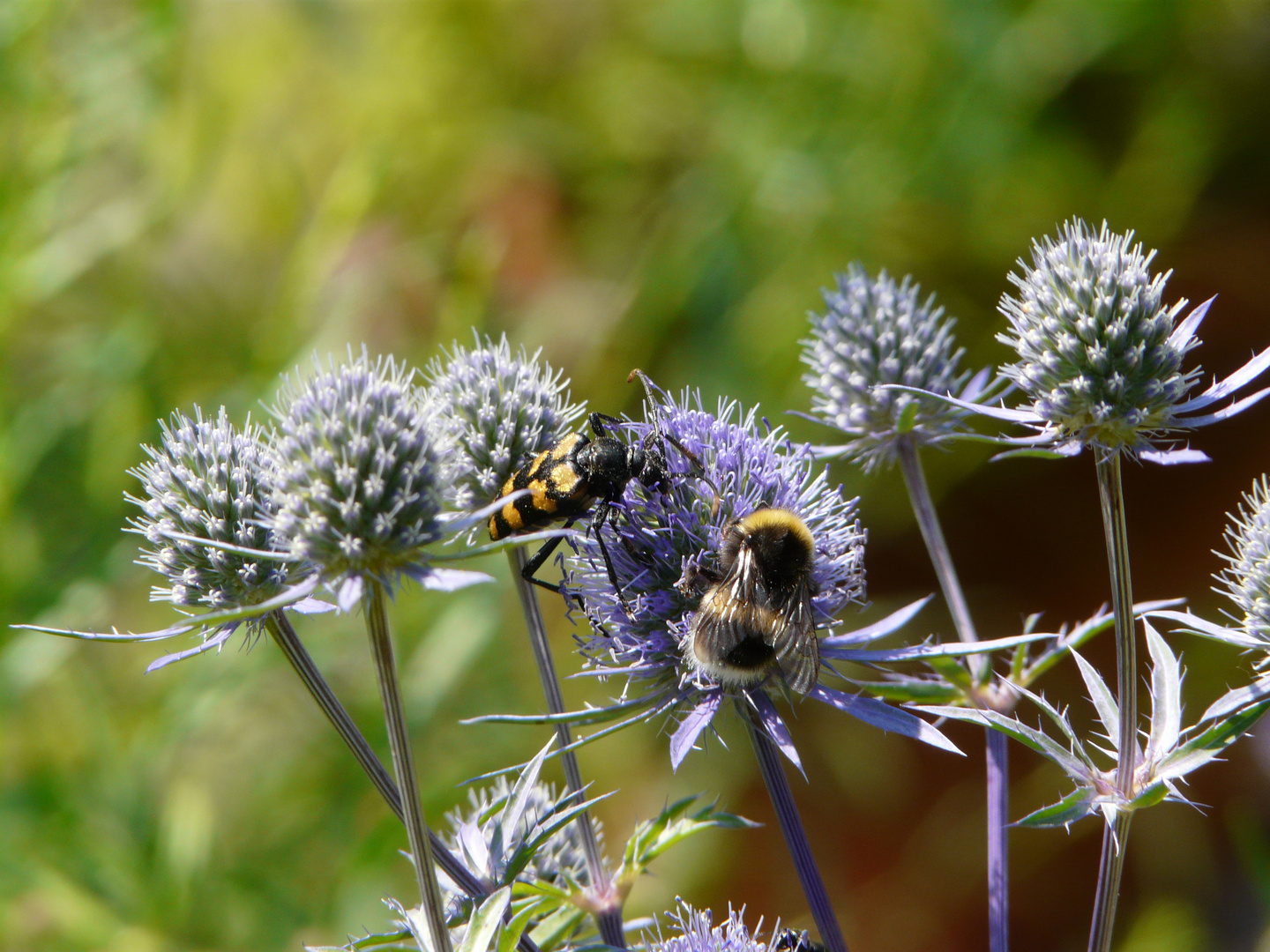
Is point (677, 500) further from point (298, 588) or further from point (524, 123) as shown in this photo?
point (524, 123)

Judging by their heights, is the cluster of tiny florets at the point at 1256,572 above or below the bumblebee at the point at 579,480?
below

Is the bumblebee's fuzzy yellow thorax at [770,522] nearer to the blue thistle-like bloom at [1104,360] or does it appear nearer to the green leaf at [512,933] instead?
the blue thistle-like bloom at [1104,360]

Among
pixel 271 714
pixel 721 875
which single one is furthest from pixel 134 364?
pixel 721 875

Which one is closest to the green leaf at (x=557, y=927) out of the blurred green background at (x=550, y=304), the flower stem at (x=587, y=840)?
the flower stem at (x=587, y=840)

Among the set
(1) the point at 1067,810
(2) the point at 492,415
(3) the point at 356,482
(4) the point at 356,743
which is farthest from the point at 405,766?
(1) the point at 1067,810

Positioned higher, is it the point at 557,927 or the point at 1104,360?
the point at 1104,360

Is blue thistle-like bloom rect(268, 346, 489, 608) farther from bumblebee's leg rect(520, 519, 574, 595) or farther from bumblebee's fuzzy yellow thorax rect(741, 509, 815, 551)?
bumblebee's fuzzy yellow thorax rect(741, 509, 815, 551)

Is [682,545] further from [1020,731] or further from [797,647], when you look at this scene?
[1020,731]
